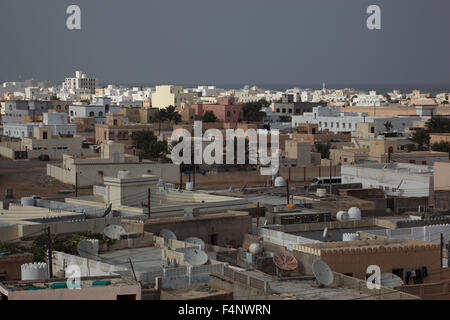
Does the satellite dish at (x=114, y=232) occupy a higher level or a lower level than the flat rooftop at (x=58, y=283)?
lower

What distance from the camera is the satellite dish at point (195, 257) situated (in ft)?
53.3

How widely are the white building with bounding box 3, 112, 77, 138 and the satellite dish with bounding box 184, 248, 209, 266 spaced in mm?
50415

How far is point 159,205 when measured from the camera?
27.2 m

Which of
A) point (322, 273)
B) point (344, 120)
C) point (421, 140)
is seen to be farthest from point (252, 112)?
point (322, 273)

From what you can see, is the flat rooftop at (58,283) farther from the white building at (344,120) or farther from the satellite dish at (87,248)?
the white building at (344,120)

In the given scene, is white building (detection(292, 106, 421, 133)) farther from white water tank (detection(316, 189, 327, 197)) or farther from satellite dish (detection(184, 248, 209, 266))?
satellite dish (detection(184, 248, 209, 266))

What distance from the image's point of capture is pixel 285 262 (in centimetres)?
1666

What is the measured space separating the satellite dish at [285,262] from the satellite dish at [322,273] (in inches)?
48.6

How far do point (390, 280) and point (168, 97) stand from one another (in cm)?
10906

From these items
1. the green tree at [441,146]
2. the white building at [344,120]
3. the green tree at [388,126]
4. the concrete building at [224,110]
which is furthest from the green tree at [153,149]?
the concrete building at [224,110]

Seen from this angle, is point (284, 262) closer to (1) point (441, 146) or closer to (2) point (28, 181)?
(2) point (28, 181)

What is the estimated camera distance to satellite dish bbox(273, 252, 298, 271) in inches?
651
